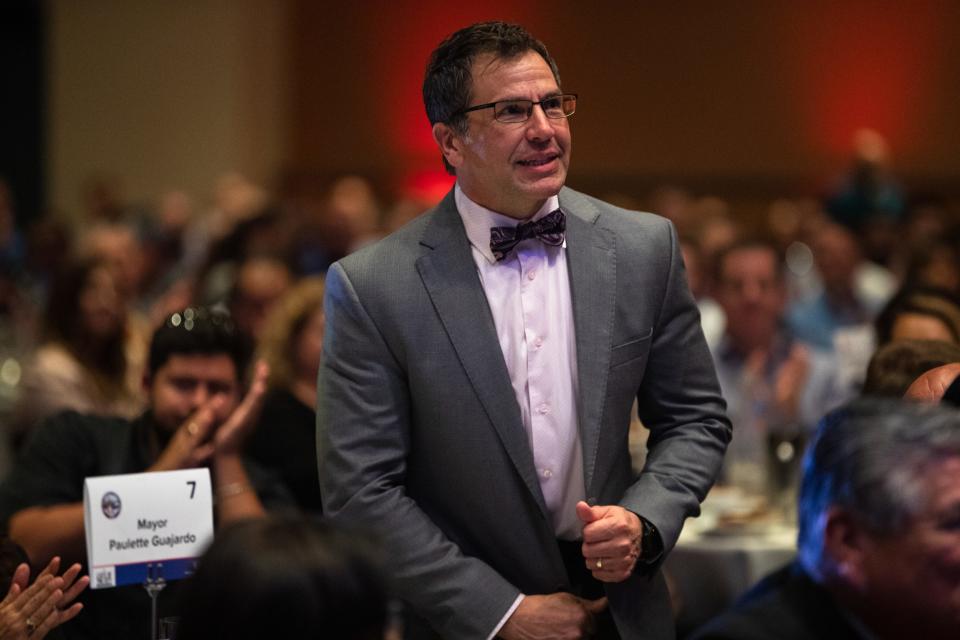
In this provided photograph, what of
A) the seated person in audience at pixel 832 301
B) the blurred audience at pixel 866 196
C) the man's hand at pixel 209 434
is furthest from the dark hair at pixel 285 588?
the blurred audience at pixel 866 196

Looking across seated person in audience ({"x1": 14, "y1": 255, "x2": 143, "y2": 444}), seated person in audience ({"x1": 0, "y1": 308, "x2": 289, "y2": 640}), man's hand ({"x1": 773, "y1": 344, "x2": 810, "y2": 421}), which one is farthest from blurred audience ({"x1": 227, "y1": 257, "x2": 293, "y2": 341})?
seated person in audience ({"x1": 0, "y1": 308, "x2": 289, "y2": 640})

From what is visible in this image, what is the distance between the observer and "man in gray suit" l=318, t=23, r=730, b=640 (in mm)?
2330

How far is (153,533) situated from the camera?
2.59m

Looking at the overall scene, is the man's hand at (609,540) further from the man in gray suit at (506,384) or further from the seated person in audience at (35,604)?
the seated person in audience at (35,604)

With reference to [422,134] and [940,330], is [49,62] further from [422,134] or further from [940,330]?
[940,330]

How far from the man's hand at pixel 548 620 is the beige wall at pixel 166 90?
35.0 ft

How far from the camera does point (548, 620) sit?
7.52 ft

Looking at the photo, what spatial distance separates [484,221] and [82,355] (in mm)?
3092

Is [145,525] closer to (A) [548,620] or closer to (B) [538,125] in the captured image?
(A) [548,620]

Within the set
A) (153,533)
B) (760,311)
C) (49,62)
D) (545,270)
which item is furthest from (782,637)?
(49,62)

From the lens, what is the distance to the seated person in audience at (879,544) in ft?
5.66

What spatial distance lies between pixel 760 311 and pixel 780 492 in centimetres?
123

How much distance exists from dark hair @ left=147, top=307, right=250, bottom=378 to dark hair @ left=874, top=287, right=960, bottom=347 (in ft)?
5.89

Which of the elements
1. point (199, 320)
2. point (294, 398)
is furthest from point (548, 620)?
point (294, 398)
